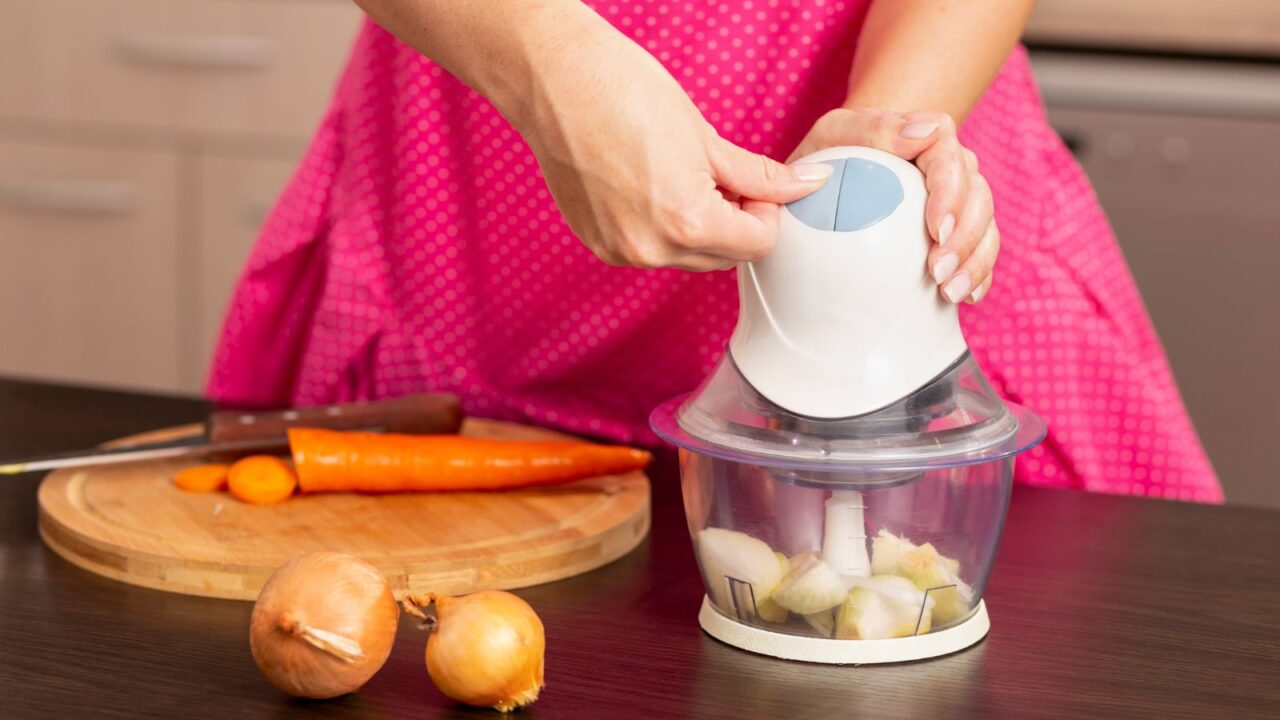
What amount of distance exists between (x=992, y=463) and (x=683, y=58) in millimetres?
438

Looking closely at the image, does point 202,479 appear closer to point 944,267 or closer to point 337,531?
point 337,531

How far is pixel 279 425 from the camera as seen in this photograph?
1029 mm

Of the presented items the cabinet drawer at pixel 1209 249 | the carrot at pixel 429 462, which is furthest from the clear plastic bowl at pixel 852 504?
the cabinet drawer at pixel 1209 249

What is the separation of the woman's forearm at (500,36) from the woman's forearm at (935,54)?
8.9 inches

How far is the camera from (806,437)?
0.69 m

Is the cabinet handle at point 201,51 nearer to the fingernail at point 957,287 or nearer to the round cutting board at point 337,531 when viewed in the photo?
the round cutting board at point 337,531

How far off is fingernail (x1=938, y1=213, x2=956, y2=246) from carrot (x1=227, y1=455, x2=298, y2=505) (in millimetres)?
447

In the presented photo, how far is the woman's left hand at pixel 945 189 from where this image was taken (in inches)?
27.9

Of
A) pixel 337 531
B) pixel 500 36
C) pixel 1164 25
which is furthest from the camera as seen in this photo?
pixel 1164 25

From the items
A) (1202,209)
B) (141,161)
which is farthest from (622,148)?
(141,161)

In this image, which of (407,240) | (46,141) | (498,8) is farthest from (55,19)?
(498,8)

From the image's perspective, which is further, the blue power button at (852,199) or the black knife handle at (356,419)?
the black knife handle at (356,419)

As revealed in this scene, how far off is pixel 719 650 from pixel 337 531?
26 cm

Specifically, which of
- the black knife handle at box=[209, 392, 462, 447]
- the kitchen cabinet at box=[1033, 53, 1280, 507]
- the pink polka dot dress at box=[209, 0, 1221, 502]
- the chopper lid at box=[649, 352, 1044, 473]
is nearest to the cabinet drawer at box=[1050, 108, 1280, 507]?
the kitchen cabinet at box=[1033, 53, 1280, 507]
